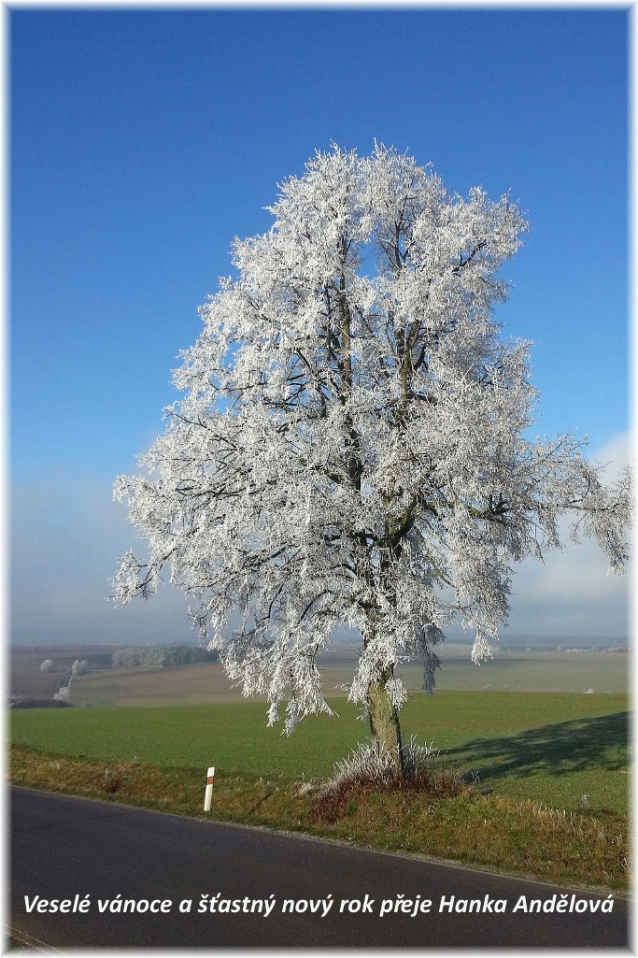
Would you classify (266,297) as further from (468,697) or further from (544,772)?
(468,697)

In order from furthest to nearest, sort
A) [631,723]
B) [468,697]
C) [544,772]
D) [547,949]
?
[468,697] < [631,723] < [544,772] < [547,949]

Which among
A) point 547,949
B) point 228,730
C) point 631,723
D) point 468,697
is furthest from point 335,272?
point 468,697

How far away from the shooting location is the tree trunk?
43.8 ft

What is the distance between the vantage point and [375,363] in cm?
1385

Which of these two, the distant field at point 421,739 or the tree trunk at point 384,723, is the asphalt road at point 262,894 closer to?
the tree trunk at point 384,723

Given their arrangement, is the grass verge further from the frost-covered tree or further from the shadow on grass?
the shadow on grass

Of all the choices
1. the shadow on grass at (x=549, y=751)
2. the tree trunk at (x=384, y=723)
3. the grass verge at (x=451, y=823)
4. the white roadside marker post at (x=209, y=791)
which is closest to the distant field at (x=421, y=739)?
the shadow on grass at (x=549, y=751)

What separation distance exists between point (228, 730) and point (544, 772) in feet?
80.3

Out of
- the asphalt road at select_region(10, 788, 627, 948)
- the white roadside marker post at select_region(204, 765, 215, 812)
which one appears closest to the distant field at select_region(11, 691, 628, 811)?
the white roadside marker post at select_region(204, 765, 215, 812)

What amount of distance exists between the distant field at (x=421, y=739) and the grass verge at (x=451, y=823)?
4047mm

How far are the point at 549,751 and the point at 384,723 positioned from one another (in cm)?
1973

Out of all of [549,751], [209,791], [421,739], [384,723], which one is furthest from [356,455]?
[421,739]

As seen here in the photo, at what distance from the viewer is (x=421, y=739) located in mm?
35844

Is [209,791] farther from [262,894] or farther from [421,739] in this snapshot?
[421,739]
